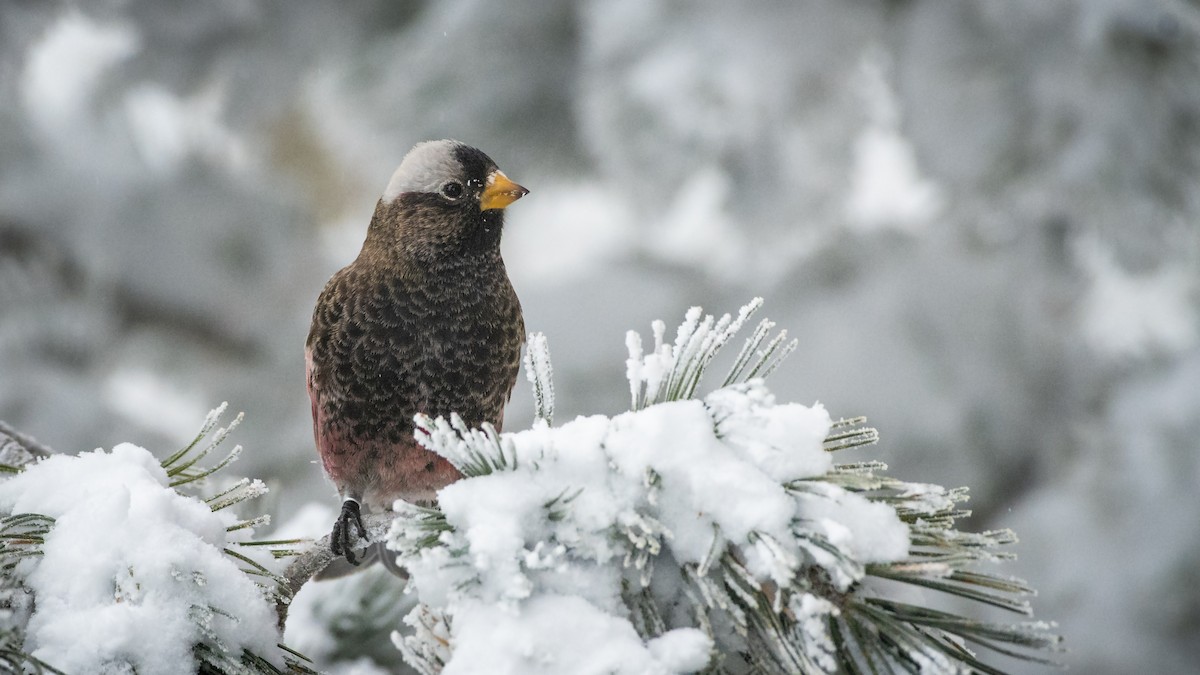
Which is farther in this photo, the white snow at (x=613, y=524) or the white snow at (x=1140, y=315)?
the white snow at (x=1140, y=315)

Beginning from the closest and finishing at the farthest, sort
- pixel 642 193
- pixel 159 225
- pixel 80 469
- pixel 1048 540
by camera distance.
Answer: pixel 80 469 → pixel 642 193 → pixel 1048 540 → pixel 159 225

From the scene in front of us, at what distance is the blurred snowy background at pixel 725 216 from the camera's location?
2066 millimetres

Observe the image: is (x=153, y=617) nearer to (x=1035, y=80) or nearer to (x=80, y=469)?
(x=80, y=469)

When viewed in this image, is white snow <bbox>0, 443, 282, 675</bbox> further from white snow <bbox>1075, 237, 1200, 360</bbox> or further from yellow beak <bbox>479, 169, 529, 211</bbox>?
white snow <bbox>1075, 237, 1200, 360</bbox>

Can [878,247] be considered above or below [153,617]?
above

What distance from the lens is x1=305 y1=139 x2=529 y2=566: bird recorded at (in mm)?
1041

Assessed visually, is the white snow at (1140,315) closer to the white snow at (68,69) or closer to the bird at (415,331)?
the bird at (415,331)

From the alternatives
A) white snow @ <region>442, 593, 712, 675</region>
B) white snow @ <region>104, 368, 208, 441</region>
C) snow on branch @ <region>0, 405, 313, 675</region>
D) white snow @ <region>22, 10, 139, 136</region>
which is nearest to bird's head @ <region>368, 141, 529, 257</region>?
snow on branch @ <region>0, 405, 313, 675</region>

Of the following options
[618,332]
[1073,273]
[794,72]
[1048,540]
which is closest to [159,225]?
[618,332]

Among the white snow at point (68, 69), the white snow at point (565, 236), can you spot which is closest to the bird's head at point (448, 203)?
the white snow at point (565, 236)

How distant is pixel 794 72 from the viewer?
7.00 ft

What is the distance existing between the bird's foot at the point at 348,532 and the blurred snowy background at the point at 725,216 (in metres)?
0.80

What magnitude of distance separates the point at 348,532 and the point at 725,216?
1.62m

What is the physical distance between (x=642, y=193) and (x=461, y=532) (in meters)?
1.85
